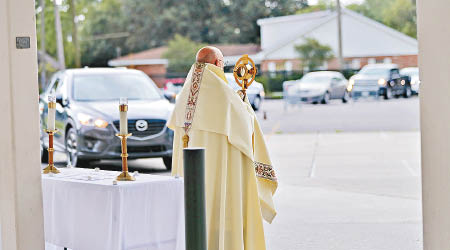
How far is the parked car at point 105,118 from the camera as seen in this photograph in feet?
44.3

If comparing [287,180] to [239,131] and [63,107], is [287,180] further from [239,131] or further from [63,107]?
[239,131]

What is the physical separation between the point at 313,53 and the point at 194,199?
173ft

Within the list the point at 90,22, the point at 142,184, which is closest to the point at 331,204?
the point at 142,184

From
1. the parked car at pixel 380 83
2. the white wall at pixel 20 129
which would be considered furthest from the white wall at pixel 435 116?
the parked car at pixel 380 83

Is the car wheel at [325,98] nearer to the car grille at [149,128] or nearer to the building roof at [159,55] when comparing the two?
the building roof at [159,55]

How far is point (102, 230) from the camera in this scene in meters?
5.47

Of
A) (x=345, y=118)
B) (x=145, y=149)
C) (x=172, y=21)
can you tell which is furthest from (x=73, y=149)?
(x=172, y=21)

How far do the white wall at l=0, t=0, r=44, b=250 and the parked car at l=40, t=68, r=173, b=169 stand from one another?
25.9 ft

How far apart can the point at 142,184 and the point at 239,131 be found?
85 centimetres

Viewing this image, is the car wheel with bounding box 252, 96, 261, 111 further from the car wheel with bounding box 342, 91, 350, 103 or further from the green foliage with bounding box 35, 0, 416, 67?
the green foliage with bounding box 35, 0, 416, 67

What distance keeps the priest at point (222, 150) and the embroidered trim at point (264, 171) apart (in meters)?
0.30

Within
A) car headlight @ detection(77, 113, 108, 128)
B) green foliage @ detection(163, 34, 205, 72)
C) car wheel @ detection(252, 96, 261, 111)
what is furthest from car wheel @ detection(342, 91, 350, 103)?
car headlight @ detection(77, 113, 108, 128)

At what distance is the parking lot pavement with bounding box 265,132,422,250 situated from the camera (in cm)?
830

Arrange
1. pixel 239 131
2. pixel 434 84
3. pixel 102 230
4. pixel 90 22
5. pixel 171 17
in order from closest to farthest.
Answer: pixel 434 84 < pixel 102 230 < pixel 239 131 < pixel 171 17 < pixel 90 22
